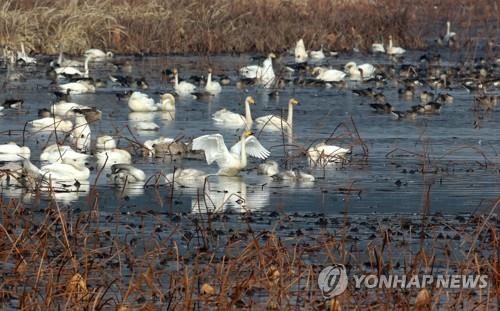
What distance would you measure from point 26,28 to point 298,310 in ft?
90.6

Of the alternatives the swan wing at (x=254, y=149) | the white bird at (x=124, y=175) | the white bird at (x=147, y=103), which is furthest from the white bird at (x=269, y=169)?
the white bird at (x=147, y=103)

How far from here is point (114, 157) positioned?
1597cm

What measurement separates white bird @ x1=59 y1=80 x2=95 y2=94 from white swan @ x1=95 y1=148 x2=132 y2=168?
401 inches

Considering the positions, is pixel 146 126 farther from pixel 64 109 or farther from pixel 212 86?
pixel 212 86

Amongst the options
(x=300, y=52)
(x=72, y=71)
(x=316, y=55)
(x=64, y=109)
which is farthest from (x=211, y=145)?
(x=316, y=55)

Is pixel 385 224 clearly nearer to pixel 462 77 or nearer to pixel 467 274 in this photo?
pixel 467 274

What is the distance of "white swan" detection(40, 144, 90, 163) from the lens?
1545 centimetres

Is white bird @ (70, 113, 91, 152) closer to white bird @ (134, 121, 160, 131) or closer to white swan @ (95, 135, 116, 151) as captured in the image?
white swan @ (95, 135, 116, 151)

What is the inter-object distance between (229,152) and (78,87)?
11.7m

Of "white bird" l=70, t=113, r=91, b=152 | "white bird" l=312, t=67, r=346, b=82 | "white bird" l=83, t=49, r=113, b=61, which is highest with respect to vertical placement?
"white bird" l=70, t=113, r=91, b=152

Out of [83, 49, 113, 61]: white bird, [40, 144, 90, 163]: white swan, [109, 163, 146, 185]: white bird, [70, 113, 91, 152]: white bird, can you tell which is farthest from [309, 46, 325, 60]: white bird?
[109, 163, 146, 185]: white bird

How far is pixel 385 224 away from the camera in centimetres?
1180

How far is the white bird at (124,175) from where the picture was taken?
14273 millimetres

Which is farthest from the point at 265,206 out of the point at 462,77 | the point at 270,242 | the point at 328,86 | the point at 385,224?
the point at 462,77
